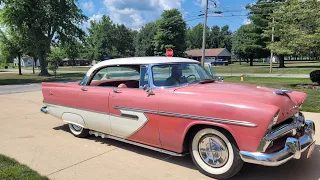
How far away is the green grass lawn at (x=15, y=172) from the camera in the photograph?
3627 mm

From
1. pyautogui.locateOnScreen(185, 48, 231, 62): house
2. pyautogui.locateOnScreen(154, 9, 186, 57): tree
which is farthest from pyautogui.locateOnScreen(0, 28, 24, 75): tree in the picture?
pyautogui.locateOnScreen(185, 48, 231, 62): house

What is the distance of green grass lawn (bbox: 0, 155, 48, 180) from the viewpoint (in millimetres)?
3627

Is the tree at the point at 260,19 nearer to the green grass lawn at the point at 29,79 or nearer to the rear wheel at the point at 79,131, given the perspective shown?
the green grass lawn at the point at 29,79

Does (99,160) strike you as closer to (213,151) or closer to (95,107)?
(95,107)

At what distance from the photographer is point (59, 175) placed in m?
3.78

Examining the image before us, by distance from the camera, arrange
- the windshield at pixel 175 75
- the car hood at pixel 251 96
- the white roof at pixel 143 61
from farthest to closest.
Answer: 1. the white roof at pixel 143 61
2. the windshield at pixel 175 75
3. the car hood at pixel 251 96

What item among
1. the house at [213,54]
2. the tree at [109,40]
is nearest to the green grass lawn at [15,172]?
the tree at [109,40]

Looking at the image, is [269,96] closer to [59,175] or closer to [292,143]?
[292,143]

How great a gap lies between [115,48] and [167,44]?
22.9 m

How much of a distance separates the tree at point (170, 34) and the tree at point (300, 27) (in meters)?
47.1

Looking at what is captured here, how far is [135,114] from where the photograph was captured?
164 inches

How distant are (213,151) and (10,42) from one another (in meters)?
30.3

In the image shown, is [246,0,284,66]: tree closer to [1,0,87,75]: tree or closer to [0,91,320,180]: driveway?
[1,0,87,75]: tree

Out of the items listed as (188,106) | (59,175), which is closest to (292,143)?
(188,106)
